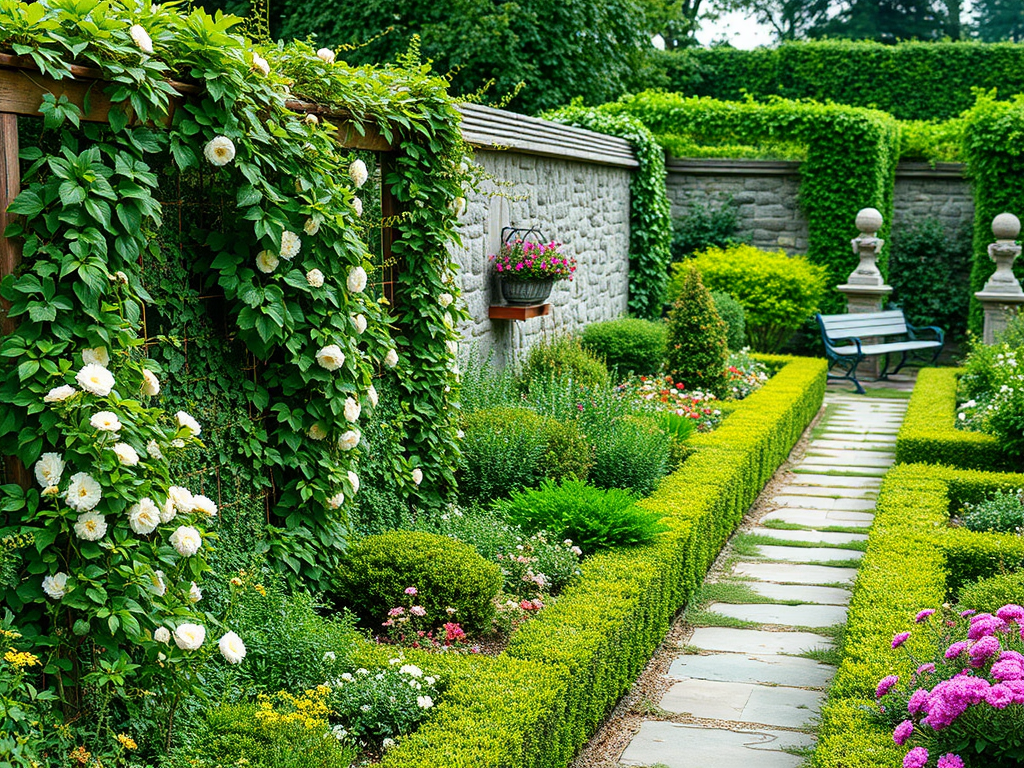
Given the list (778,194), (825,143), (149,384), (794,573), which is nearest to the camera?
(149,384)

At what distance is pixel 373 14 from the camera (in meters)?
15.5

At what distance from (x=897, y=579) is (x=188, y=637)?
3.12 m

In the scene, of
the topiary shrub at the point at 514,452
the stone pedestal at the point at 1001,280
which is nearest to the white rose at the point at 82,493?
the topiary shrub at the point at 514,452

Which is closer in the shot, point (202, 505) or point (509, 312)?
point (202, 505)

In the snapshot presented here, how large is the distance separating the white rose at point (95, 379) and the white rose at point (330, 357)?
1053 mm

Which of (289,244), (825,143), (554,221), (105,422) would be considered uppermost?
(825,143)

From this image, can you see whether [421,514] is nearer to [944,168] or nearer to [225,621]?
[225,621]

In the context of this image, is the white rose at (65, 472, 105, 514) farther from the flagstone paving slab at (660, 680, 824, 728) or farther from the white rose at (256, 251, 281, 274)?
the flagstone paving slab at (660, 680, 824, 728)

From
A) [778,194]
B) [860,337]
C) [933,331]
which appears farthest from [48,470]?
[933,331]

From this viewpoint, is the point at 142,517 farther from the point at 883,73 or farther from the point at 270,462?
the point at 883,73

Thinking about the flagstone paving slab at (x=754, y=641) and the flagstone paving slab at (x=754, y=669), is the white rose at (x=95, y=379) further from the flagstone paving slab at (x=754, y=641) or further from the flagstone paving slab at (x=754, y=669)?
the flagstone paving slab at (x=754, y=641)

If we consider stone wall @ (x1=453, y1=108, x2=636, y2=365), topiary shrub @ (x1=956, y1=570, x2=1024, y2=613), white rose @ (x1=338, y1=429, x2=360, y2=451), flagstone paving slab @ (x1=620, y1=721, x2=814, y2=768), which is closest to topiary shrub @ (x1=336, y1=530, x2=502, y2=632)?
white rose @ (x1=338, y1=429, x2=360, y2=451)

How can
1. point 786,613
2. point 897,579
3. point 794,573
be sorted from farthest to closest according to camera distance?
point 794,573
point 786,613
point 897,579

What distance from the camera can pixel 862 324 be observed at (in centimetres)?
1228
